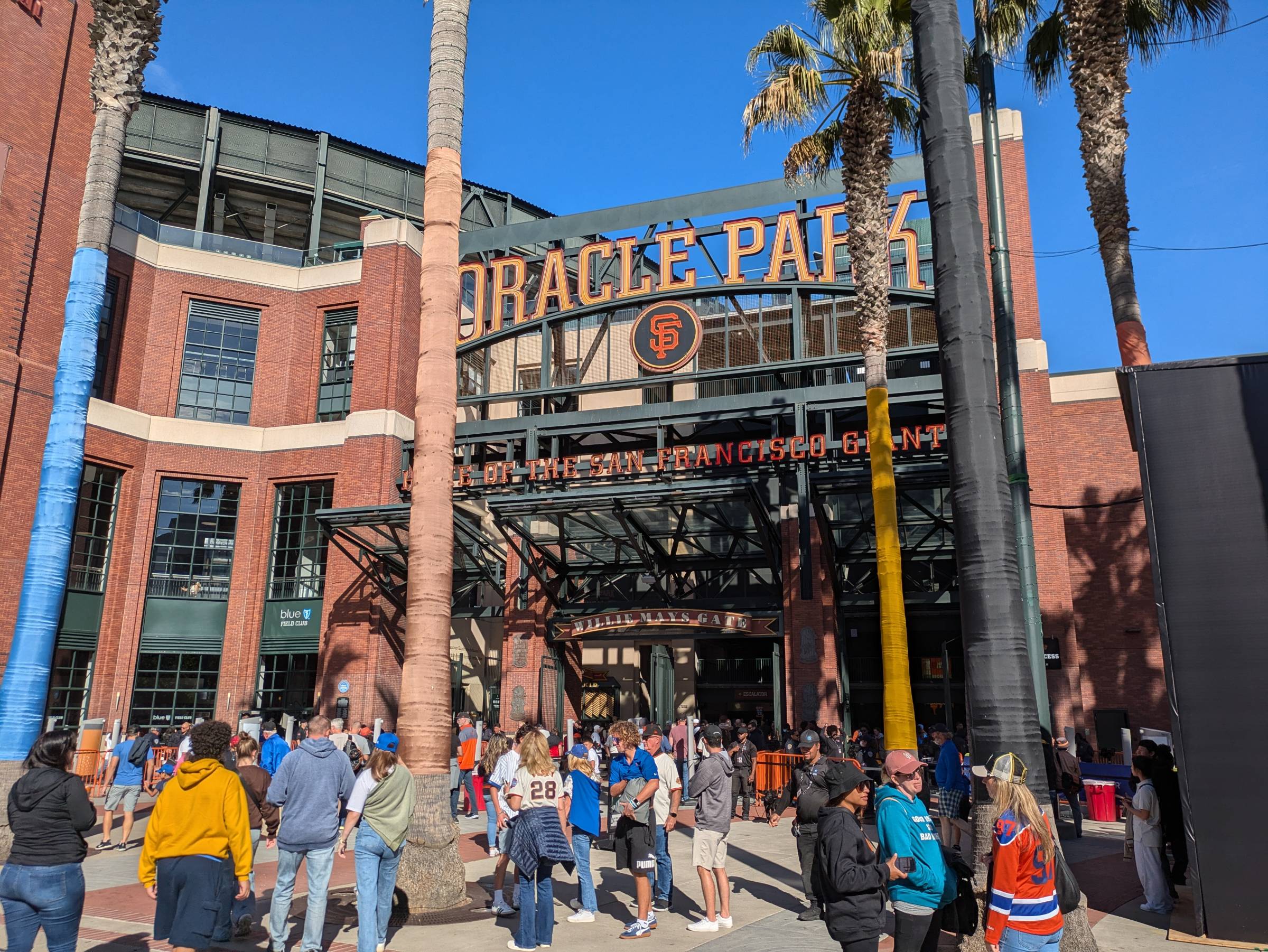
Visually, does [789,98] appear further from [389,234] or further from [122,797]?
[389,234]

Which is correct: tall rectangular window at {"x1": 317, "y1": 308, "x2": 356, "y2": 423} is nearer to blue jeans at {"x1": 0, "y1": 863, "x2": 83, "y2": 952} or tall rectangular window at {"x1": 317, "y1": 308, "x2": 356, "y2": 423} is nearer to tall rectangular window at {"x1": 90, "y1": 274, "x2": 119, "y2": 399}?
tall rectangular window at {"x1": 90, "y1": 274, "x2": 119, "y2": 399}

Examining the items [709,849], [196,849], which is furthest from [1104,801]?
[196,849]

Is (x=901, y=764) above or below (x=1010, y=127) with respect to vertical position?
below

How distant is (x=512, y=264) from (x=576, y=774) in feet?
82.8

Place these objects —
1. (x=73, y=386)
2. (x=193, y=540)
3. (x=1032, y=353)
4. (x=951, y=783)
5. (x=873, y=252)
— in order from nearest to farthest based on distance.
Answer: (x=951, y=783)
(x=873, y=252)
(x=73, y=386)
(x=1032, y=353)
(x=193, y=540)

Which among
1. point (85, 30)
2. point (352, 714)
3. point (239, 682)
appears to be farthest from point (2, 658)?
point (85, 30)

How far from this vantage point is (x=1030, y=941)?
5.71 m

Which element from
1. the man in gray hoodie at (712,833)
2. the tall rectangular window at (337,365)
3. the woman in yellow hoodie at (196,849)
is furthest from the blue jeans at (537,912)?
the tall rectangular window at (337,365)

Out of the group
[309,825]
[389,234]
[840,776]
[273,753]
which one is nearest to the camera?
[309,825]

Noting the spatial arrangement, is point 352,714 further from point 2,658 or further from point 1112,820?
point 1112,820

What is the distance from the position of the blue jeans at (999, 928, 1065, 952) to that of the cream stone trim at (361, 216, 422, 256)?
32.1 metres

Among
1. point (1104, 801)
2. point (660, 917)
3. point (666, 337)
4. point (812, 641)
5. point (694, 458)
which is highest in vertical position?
point (666, 337)

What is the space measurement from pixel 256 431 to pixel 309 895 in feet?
91.3

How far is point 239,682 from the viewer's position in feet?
103
